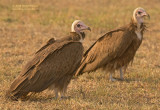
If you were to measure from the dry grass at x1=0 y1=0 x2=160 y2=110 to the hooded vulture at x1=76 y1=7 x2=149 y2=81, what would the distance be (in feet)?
1.11

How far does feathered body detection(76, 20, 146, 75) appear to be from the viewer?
27.3 feet

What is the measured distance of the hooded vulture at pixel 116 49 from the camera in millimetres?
8328

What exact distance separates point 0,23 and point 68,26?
271 centimetres

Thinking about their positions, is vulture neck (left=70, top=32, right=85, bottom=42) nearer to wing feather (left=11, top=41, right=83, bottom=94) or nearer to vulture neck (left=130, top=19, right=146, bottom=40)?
wing feather (left=11, top=41, right=83, bottom=94)

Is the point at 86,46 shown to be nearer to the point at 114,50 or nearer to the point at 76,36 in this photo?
the point at 114,50

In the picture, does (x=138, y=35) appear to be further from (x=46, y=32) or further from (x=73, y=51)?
(x=46, y=32)

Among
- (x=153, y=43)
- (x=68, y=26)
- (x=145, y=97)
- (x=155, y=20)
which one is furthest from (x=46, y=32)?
(x=145, y=97)

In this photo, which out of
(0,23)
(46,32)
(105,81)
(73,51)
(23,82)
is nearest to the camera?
(23,82)

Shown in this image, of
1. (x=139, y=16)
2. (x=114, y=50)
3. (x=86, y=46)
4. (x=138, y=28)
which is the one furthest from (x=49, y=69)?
(x=86, y=46)

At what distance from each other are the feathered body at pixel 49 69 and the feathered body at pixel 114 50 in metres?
1.79

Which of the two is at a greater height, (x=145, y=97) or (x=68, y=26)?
(x=68, y=26)

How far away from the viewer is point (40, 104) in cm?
610

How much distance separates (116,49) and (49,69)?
2472 millimetres

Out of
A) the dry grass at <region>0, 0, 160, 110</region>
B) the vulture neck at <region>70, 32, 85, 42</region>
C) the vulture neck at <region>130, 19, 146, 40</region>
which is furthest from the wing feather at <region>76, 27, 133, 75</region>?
the vulture neck at <region>70, 32, 85, 42</region>
